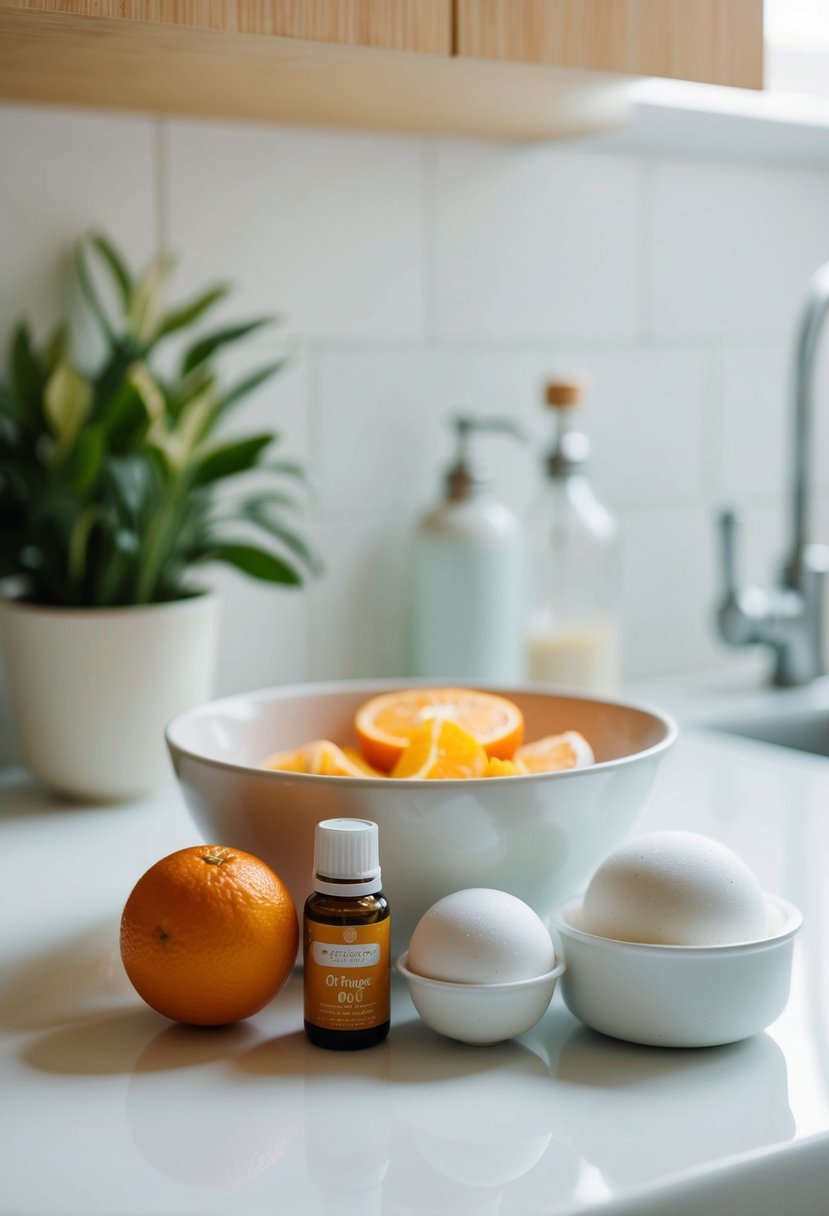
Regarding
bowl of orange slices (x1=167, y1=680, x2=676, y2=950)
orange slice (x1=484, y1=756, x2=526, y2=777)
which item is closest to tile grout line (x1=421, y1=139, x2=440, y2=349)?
bowl of orange slices (x1=167, y1=680, x2=676, y2=950)

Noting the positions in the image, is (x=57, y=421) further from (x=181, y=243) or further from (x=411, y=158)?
(x=411, y=158)

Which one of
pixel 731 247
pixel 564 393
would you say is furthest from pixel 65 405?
pixel 731 247

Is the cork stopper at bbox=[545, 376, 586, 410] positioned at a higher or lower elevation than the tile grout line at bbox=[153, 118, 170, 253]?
lower

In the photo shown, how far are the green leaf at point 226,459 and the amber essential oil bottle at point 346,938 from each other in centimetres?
51

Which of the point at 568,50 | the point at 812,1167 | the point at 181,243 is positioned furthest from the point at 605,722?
the point at 181,243

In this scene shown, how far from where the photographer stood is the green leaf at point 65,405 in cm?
108

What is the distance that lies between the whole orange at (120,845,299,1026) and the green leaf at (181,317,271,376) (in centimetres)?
56

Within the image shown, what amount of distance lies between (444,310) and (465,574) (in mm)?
307

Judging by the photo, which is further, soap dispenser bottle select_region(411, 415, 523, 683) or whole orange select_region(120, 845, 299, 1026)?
soap dispenser bottle select_region(411, 415, 523, 683)

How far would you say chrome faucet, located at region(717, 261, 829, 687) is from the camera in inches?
59.8

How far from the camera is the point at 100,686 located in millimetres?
1074

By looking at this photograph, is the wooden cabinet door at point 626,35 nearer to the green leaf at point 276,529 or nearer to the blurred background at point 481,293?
the blurred background at point 481,293

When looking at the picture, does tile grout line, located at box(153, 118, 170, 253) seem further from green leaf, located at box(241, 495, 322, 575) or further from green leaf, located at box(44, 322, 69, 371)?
green leaf, located at box(241, 495, 322, 575)

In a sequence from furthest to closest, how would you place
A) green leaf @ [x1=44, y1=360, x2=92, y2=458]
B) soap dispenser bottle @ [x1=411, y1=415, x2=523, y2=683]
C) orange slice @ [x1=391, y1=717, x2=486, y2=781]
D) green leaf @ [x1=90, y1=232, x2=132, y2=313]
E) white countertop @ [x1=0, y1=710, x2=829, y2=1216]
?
soap dispenser bottle @ [x1=411, y1=415, x2=523, y2=683]
green leaf @ [x1=90, y1=232, x2=132, y2=313]
green leaf @ [x1=44, y1=360, x2=92, y2=458]
orange slice @ [x1=391, y1=717, x2=486, y2=781]
white countertop @ [x1=0, y1=710, x2=829, y2=1216]
